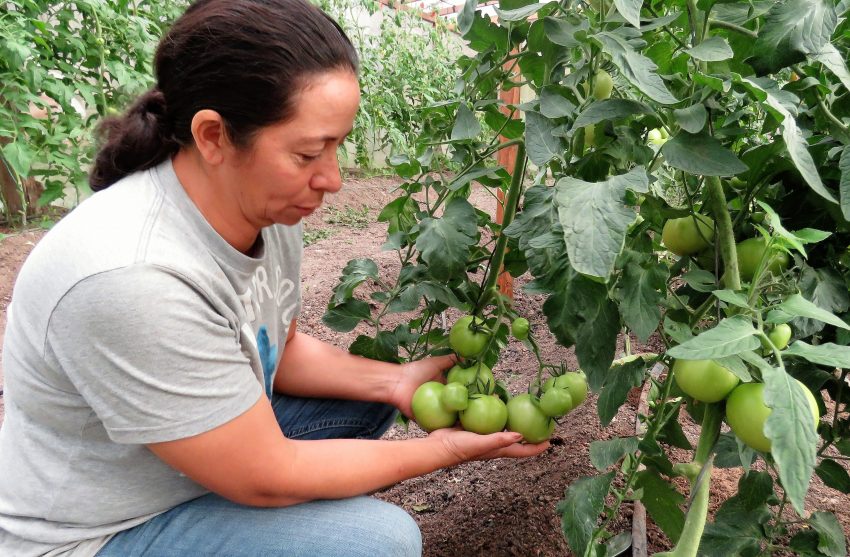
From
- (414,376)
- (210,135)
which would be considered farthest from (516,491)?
(210,135)

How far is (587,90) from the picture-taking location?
970 millimetres

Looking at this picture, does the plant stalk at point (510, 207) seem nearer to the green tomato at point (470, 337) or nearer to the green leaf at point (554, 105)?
the green tomato at point (470, 337)

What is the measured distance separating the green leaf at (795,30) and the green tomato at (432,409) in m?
0.72

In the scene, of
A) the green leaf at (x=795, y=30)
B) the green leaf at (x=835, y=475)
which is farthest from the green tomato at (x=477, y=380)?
the green leaf at (x=795, y=30)

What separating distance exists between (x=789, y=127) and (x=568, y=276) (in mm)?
318

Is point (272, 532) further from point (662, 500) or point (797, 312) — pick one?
point (797, 312)

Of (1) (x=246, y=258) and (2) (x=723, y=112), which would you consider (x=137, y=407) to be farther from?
(2) (x=723, y=112)

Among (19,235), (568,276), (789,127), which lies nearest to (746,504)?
(568,276)

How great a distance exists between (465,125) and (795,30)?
1.68ft

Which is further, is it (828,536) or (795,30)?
(828,536)

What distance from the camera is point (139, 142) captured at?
40.5 inches

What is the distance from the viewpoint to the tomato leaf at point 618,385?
1037 millimetres

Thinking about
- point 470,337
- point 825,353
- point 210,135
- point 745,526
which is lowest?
point 745,526

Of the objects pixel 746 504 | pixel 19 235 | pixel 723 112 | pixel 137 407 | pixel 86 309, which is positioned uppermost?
pixel 723 112
